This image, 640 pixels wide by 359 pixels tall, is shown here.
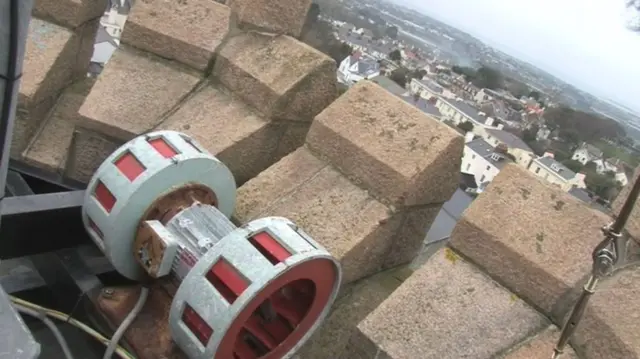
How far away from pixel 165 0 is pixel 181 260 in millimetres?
1829

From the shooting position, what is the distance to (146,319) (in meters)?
2.32

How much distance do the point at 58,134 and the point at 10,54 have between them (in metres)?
2.29

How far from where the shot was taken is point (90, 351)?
2371 millimetres

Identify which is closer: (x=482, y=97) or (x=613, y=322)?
(x=613, y=322)

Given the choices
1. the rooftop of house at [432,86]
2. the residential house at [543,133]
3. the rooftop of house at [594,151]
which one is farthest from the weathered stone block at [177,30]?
the rooftop of house at [432,86]

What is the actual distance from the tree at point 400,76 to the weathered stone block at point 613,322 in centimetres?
3777

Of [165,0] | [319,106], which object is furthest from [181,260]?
[165,0]

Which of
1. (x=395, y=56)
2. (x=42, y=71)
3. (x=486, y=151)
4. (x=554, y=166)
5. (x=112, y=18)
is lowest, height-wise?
(x=112, y=18)

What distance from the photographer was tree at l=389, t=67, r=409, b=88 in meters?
40.3

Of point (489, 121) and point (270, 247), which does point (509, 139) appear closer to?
point (489, 121)

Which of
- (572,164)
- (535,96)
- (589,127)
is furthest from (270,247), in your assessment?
(535,96)

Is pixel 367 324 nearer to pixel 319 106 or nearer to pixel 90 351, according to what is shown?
pixel 90 351

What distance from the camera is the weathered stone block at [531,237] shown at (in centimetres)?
223

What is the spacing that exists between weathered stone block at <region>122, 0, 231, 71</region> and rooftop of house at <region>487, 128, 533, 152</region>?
19.5 m
